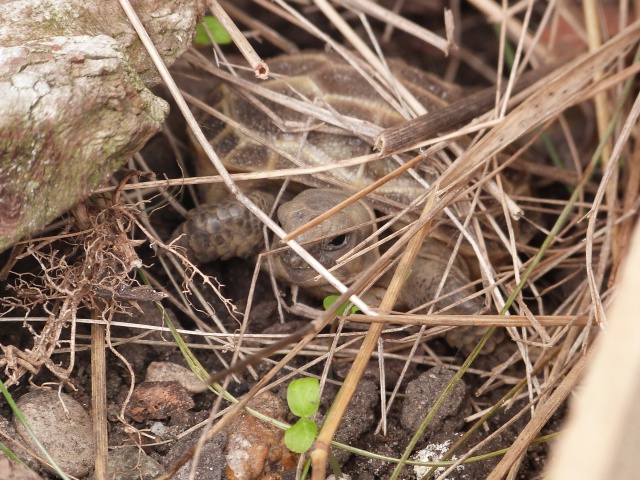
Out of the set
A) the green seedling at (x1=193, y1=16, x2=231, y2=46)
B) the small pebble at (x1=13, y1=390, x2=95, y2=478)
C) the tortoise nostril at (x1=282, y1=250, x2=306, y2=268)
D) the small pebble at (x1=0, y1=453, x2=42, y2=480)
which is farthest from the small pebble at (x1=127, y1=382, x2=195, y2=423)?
the green seedling at (x1=193, y1=16, x2=231, y2=46)

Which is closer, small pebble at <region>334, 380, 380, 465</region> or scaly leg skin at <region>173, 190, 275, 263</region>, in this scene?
small pebble at <region>334, 380, 380, 465</region>

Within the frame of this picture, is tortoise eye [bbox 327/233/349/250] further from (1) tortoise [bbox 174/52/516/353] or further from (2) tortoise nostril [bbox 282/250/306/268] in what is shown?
(2) tortoise nostril [bbox 282/250/306/268]

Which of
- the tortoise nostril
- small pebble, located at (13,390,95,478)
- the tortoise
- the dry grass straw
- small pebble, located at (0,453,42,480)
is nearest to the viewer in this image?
small pebble, located at (0,453,42,480)

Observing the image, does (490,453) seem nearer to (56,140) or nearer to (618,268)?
(618,268)

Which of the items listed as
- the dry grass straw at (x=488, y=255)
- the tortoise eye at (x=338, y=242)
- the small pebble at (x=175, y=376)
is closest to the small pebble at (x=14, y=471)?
the dry grass straw at (x=488, y=255)

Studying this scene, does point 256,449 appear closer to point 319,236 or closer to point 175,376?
point 175,376

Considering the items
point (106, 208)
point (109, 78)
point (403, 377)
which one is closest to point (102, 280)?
point (106, 208)
